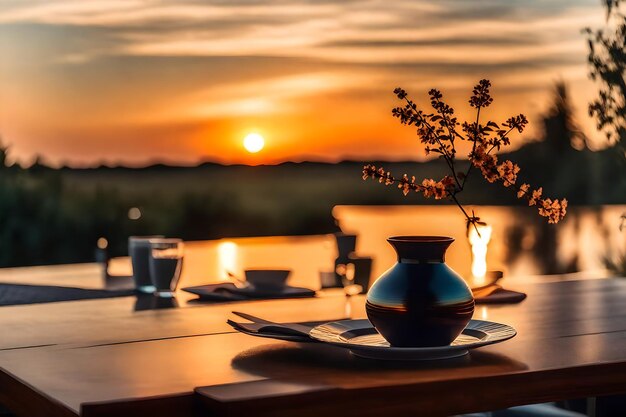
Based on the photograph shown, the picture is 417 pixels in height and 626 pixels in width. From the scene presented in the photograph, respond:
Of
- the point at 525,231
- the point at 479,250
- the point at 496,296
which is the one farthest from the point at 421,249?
the point at 525,231

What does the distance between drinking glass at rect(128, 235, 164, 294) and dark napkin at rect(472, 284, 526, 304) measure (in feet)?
2.83

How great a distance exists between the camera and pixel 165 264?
94.0 inches

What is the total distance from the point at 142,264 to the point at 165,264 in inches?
6.9

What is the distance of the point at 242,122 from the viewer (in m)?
7.49

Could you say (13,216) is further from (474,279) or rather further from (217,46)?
(474,279)

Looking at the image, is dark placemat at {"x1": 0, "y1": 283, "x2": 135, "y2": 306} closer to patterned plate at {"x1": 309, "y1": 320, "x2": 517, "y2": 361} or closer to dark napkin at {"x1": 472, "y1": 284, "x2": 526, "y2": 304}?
dark napkin at {"x1": 472, "y1": 284, "x2": 526, "y2": 304}

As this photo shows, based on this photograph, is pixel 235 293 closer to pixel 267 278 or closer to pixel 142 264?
pixel 267 278

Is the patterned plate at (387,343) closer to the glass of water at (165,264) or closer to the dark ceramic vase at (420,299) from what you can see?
the dark ceramic vase at (420,299)

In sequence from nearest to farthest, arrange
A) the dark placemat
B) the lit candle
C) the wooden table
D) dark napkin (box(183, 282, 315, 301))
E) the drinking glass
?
the wooden table → dark napkin (box(183, 282, 315, 301)) → the drinking glass → the dark placemat → the lit candle

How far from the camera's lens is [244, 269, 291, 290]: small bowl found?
2.45m

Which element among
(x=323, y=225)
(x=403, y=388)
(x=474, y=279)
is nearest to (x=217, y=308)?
(x=474, y=279)

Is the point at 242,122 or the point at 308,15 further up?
the point at 308,15

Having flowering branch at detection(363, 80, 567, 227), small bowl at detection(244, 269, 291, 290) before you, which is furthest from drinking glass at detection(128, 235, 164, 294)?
flowering branch at detection(363, 80, 567, 227)

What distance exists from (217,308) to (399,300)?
782mm
